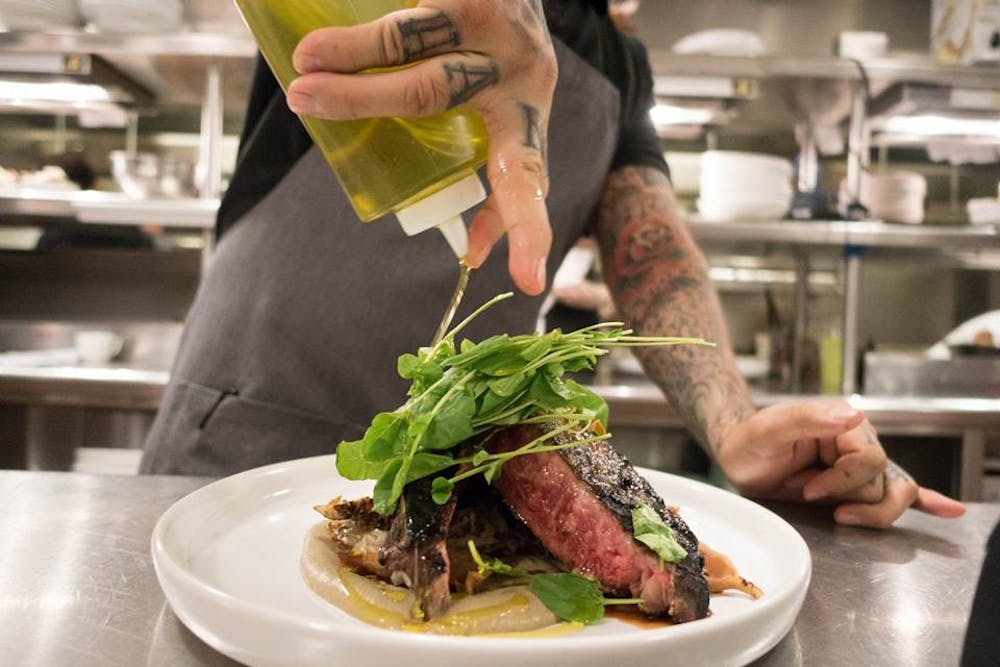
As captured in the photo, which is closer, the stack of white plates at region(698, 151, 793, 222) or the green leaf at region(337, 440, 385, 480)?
the green leaf at region(337, 440, 385, 480)

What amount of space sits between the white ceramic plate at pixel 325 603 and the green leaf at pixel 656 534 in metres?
0.07

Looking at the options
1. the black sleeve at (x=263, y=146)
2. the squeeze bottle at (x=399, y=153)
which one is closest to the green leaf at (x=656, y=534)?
the squeeze bottle at (x=399, y=153)

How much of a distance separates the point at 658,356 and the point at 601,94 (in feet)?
2.21

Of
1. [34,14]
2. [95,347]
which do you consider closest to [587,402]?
[95,347]

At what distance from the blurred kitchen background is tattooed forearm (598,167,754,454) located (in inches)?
50.4

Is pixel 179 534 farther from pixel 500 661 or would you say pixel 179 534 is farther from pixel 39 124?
pixel 39 124

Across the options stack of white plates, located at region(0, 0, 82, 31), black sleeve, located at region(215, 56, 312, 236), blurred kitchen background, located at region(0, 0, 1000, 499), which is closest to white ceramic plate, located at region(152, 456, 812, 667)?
black sleeve, located at region(215, 56, 312, 236)

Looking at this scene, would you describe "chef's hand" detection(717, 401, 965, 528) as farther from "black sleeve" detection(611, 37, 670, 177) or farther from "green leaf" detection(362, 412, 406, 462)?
"black sleeve" detection(611, 37, 670, 177)

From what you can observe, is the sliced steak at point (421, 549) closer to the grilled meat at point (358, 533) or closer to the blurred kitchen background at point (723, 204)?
the grilled meat at point (358, 533)

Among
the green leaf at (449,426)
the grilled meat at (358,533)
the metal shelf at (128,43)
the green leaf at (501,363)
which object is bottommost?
the grilled meat at (358,533)

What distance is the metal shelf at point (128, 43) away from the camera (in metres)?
3.56

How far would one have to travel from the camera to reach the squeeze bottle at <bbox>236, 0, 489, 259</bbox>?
0.94m

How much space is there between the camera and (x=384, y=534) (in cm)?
93

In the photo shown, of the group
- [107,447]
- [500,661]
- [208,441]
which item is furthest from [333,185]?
[107,447]
